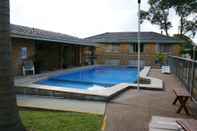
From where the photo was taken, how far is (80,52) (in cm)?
2458

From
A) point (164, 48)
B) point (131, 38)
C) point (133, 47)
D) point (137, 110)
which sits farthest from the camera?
point (131, 38)

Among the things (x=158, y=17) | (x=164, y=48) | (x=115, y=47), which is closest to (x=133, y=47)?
(x=115, y=47)

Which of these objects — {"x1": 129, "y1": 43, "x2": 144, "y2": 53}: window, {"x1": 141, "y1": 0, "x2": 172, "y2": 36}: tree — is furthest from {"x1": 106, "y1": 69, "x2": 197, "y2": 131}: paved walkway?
{"x1": 141, "y1": 0, "x2": 172, "y2": 36}: tree

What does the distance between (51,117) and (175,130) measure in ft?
9.40

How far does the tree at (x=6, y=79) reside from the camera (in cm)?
297

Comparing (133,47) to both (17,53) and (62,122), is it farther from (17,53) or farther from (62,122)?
(62,122)

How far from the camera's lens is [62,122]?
15.2 feet

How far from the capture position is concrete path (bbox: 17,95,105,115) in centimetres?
615

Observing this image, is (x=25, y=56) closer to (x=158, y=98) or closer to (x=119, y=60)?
(x=158, y=98)

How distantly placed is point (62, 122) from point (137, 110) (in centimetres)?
243

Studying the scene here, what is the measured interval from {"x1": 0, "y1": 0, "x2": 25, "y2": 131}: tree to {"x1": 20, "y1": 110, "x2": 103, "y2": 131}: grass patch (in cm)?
111

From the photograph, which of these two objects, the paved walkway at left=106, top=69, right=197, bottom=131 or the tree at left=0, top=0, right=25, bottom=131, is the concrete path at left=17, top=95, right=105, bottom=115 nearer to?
the paved walkway at left=106, top=69, right=197, bottom=131

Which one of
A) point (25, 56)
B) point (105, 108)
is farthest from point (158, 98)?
point (25, 56)

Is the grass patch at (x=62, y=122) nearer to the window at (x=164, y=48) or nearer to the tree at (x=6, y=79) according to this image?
the tree at (x=6, y=79)
